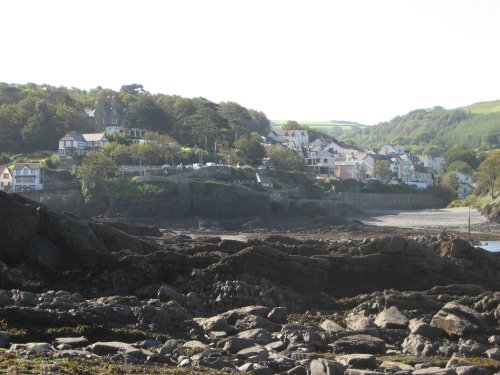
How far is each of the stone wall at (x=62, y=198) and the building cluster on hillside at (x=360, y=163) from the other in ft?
128

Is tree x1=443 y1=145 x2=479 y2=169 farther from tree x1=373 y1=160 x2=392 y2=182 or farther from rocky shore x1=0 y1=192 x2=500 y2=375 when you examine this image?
rocky shore x1=0 y1=192 x2=500 y2=375

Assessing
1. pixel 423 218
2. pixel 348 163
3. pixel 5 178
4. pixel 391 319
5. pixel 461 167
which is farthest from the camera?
pixel 461 167

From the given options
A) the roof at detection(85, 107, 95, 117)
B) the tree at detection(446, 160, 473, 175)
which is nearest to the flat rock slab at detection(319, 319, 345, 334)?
the roof at detection(85, 107, 95, 117)

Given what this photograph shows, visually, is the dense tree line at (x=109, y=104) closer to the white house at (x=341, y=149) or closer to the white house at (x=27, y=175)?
the white house at (x=27, y=175)

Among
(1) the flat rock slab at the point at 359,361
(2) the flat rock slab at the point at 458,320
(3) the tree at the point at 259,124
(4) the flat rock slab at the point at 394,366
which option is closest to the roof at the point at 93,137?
(3) the tree at the point at 259,124

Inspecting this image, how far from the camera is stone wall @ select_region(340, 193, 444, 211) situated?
311ft

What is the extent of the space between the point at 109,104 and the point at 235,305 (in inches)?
3574

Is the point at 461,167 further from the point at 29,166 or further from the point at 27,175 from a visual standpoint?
the point at 27,175

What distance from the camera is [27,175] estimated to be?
3206 inches

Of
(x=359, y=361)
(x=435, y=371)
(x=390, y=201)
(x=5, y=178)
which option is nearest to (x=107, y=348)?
(x=359, y=361)

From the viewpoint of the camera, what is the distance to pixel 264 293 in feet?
80.9

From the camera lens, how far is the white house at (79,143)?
9081 cm

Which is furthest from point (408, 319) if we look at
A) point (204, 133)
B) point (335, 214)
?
point (204, 133)

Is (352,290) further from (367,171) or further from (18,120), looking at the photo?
(367,171)
